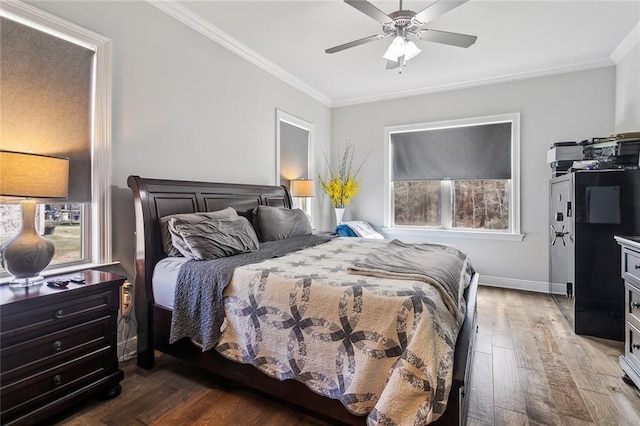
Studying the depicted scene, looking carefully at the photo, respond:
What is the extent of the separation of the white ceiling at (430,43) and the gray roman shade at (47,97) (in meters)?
1.01

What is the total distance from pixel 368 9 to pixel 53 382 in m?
2.94

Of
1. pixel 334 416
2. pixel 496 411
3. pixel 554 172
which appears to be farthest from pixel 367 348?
pixel 554 172

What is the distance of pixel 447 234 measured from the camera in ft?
15.2

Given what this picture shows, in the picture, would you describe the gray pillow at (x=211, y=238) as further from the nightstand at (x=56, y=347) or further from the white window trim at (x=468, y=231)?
the white window trim at (x=468, y=231)

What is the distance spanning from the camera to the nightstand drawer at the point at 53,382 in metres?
1.49

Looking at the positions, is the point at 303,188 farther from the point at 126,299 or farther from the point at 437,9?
the point at 437,9

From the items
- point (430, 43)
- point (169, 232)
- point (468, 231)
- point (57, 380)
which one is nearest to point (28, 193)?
point (169, 232)

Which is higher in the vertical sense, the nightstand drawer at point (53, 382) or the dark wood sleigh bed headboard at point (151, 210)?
the dark wood sleigh bed headboard at point (151, 210)

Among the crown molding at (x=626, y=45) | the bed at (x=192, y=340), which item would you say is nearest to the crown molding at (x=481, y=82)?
the crown molding at (x=626, y=45)

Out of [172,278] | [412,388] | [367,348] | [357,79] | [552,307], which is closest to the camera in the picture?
[412,388]

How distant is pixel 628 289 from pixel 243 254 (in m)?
2.70

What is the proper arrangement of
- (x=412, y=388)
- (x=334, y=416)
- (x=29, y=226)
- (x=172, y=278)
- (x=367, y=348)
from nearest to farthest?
(x=412, y=388) < (x=367, y=348) < (x=334, y=416) < (x=29, y=226) < (x=172, y=278)

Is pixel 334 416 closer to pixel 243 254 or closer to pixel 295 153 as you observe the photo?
pixel 243 254

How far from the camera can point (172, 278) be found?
211 cm
